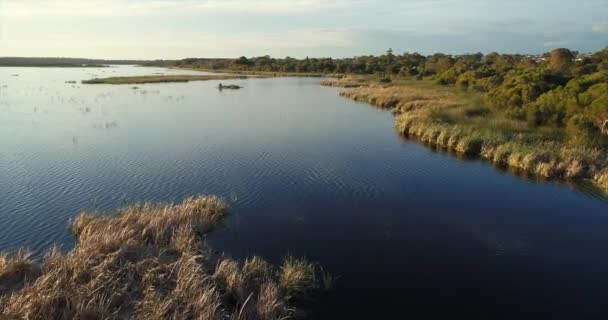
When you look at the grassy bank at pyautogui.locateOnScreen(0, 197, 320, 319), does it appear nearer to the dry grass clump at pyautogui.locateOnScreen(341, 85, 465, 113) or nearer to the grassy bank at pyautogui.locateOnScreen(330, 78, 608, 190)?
the grassy bank at pyautogui.locateOnScreen(330, 78, 608, 190)

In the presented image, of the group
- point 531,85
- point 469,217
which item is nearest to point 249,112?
point 531,85

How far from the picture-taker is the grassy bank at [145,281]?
8977 mm

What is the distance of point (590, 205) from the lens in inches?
734

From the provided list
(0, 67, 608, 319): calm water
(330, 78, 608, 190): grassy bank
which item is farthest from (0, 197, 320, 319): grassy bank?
Answer: (330, 78, 608, 190): grassy bank

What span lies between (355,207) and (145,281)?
991 cm

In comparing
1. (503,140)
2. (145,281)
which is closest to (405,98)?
(503,140)

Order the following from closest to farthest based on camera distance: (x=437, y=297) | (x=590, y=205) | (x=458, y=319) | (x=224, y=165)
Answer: (x=458, y=319) → (x=437, y=297) → (x=590, y=205) → (x=224, y=165)

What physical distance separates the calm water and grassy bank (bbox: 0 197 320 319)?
4.37ft

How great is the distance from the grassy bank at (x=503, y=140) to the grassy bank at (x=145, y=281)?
690 inches

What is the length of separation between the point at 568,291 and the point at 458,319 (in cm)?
394

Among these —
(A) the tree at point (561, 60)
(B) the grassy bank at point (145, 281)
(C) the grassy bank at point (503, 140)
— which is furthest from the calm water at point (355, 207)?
(A) the tree at point (561, 60)

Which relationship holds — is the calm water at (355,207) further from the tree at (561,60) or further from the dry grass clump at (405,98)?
the tree at (561,60)

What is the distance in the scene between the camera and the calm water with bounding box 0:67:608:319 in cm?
1177

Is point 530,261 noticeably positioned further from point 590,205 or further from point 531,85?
point 531,85
